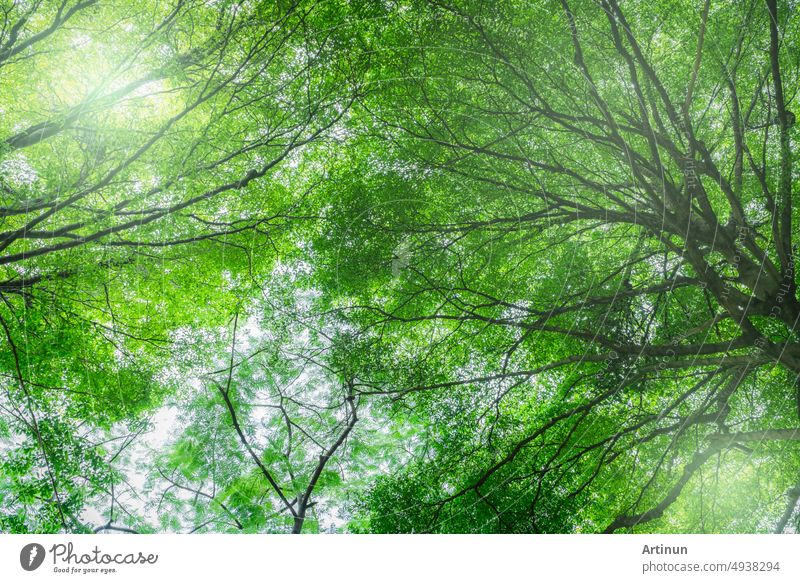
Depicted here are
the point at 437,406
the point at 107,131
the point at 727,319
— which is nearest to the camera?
the point at 107,131

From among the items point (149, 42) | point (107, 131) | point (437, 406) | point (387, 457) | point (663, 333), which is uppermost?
point (149, 42)

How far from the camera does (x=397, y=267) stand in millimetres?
1822

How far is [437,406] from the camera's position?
1.70 m

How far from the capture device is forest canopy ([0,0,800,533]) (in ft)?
5.24

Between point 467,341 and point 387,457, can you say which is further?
point 467,341

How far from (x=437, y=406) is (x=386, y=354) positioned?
0.27 meters

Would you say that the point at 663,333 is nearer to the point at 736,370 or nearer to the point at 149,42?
the point at 736,370

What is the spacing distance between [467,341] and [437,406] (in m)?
0.27

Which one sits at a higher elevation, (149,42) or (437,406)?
(149,42)

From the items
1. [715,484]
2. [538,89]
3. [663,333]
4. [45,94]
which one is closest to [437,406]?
[663,333]

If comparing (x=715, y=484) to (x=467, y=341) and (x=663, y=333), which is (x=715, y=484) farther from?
(x=467, y=341)

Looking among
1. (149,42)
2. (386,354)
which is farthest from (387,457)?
(149,42)

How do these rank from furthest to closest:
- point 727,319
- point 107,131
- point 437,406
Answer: point 727,319 < point 437,406 < point 107,131

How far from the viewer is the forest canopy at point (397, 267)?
1.60 metres
